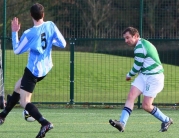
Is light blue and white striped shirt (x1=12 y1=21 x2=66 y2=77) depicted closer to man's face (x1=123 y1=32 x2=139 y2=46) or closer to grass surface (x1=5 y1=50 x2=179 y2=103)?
man's face (x1=123 y1=32 x2=139 y2=46)

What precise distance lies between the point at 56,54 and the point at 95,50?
1024mm

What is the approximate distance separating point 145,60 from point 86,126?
1.81 meters

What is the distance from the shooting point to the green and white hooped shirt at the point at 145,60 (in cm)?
963

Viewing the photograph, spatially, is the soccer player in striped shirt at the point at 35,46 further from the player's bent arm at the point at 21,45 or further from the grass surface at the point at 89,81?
the grass surface at the point at 89,81

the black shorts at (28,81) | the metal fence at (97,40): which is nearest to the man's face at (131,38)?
the black shorts at (28,81)

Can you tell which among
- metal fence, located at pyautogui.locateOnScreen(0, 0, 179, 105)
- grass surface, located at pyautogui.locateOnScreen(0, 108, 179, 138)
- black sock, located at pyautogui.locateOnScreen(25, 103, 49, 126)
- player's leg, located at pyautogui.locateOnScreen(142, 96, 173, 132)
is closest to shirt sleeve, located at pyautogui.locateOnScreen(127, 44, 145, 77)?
player's leg, located at pyautogui.locateOnScreen(142, 96, 173, 132)

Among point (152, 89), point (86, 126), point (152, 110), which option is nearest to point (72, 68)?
point (86, 126)

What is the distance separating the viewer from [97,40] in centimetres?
1507

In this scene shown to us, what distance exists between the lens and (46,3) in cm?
1600

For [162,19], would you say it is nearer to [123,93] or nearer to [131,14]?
[131,14]

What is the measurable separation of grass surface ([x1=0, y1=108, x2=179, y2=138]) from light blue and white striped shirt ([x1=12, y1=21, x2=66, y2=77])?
3.62ft

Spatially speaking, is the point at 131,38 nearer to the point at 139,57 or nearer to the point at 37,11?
the point at 139,57

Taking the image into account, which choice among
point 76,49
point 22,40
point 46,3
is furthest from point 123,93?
point 22,40

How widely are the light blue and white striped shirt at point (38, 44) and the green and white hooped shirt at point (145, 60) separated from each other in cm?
130
